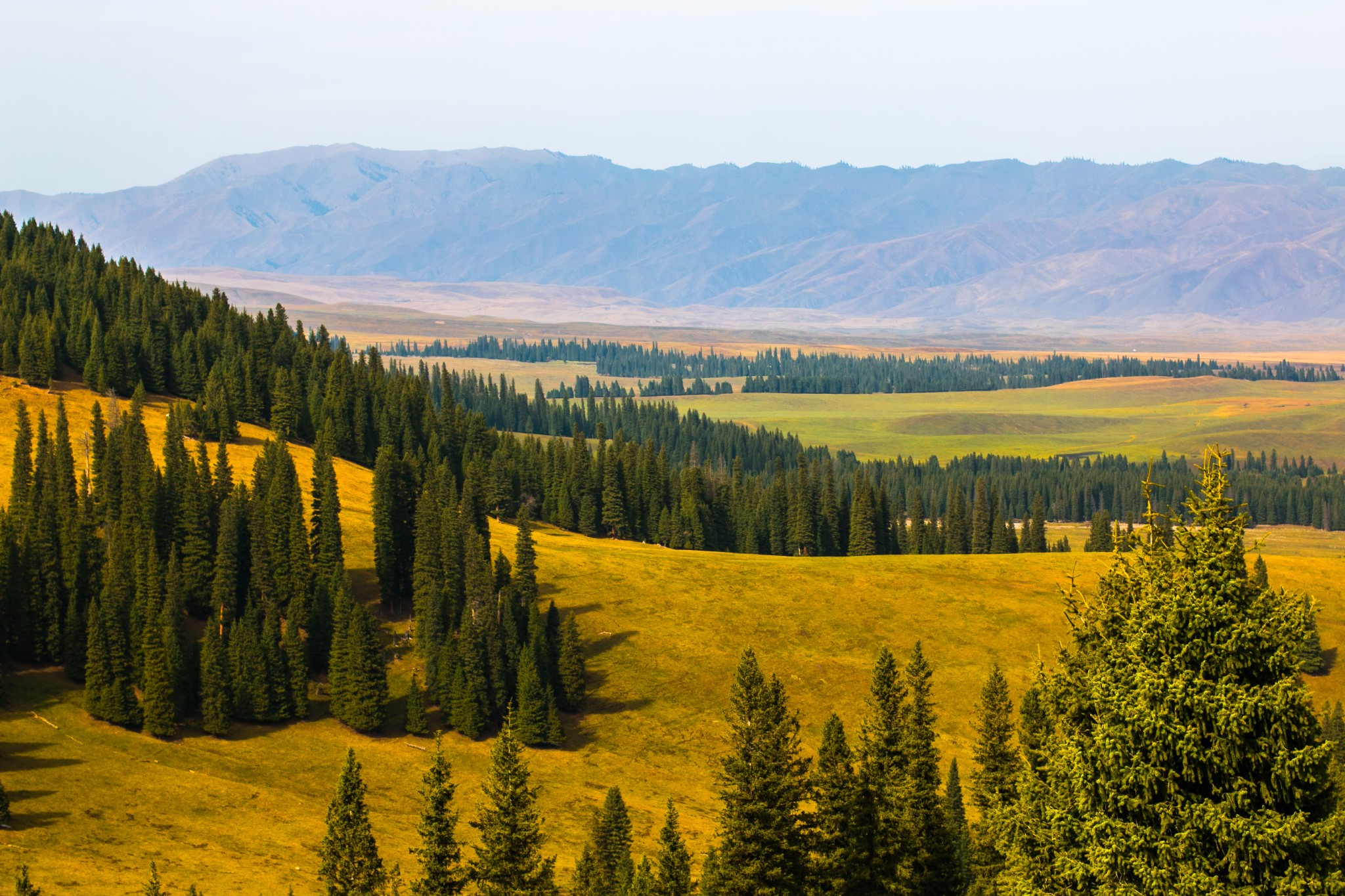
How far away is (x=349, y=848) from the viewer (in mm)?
49969

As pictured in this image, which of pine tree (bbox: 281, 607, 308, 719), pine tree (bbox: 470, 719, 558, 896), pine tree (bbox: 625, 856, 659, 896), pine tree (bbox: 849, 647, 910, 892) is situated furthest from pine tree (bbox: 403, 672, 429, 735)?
pine tree (bbox: 849, 647, 910, 892)

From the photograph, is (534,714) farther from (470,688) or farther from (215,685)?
(215,685)

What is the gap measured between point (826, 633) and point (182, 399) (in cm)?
10311

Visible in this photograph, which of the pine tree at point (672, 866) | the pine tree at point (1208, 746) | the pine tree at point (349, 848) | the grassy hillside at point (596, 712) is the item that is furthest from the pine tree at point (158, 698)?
the pine tree at point (1208, 746)

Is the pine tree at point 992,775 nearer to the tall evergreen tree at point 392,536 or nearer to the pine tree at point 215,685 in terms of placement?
the pine tree at point 215,685

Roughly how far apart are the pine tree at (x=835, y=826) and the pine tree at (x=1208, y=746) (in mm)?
21308

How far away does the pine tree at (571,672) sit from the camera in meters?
111

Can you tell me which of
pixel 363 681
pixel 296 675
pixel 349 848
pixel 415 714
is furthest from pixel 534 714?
pixel 349 848

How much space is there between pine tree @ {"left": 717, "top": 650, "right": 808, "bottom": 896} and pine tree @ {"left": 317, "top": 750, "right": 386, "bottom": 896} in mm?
15003

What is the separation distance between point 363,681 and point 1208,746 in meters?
88.0

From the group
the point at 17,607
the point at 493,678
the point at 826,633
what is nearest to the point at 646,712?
the point at 493,678

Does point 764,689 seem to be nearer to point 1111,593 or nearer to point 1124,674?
point 1111,593

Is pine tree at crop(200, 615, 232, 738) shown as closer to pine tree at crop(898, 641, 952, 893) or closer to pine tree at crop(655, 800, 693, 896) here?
pine tree at crop(655, 800, 693, 896)

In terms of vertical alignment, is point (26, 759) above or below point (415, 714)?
above
